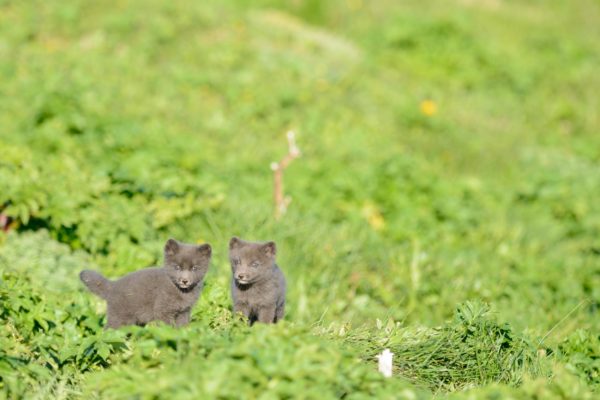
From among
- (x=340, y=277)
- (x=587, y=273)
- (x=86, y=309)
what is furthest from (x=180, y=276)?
(x=587, y=273)

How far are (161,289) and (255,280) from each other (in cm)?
61

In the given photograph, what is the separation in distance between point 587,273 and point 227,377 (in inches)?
258

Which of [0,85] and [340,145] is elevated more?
[0,85]

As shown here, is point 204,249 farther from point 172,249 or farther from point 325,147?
point 325,147

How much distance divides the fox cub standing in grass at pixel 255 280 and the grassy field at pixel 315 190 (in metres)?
0.17

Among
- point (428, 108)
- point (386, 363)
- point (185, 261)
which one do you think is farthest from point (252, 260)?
point (428, 108)

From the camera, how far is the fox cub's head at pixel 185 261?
210 inches

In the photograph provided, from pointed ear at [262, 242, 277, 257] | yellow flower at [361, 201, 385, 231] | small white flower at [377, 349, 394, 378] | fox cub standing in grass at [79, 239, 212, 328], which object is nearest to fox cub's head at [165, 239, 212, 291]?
fox cub standing in grass at [79, 239, 212, 328]

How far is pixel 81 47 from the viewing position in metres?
14.1

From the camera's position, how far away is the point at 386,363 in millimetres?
5066

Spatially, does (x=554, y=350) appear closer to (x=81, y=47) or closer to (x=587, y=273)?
(x=587, y=273)

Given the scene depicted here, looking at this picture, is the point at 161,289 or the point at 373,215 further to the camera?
the point at 373,215

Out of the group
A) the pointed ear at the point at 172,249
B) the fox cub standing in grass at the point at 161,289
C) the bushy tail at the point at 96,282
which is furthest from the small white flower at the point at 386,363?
Answer: the bushy tail at the point at 96,282

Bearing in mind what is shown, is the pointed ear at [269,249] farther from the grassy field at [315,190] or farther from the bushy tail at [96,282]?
the bushy tail at [96,282]
